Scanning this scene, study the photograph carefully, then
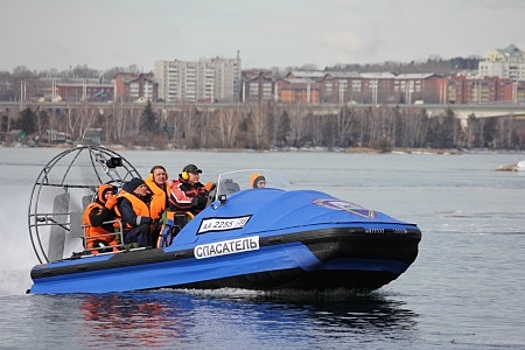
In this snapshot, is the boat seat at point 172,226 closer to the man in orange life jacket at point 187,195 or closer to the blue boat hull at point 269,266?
the man in orange life jacket at point 187,195

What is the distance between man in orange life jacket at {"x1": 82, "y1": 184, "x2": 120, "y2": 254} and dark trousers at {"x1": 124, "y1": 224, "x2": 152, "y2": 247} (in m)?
0.19

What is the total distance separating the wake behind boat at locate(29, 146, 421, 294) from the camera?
1512 cm

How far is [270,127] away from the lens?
13475cm

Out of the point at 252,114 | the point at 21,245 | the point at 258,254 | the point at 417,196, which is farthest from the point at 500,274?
the point at 252,114

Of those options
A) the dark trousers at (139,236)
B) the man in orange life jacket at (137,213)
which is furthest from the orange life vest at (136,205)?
the dark trousers at (139,236)

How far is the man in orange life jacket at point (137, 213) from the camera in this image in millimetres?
16328

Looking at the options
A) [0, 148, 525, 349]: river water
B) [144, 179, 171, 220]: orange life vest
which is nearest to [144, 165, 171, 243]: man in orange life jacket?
[144, 179, 171, 220]: orange life vest

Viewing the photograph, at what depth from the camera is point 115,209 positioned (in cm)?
1658

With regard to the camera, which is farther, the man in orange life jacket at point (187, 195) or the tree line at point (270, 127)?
the tree line at point (270, 127)

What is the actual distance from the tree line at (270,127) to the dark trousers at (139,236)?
316 ft

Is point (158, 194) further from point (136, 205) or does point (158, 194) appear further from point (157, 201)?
point (136, 205)

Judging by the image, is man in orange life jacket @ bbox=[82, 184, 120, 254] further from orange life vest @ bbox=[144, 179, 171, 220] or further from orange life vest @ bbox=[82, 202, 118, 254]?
orange life vest @ bbox=[144, 179, 171, 220]

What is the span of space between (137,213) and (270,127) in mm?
118445

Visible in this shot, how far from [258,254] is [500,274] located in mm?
5848
